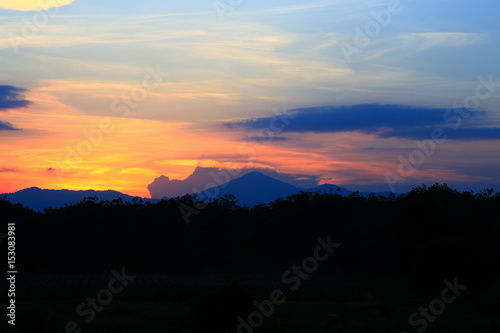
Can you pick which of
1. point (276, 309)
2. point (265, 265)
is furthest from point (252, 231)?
point (276, 309)

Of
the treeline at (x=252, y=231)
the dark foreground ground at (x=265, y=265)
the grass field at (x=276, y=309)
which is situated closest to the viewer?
the grass field at (x=276, y=309)

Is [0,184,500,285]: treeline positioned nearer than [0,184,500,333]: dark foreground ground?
No

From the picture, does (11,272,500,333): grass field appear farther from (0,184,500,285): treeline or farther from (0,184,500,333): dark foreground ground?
(0,184,500,285): treeline

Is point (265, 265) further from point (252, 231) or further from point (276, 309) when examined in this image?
point (276, 309)

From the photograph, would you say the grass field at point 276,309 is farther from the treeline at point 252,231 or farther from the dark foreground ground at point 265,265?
the treeline at point 252,231

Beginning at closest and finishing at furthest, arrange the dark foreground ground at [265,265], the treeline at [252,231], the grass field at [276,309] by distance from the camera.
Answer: the grass field at [276,309] < the dark foreground ground at [265,265] < the treeline at [252,231]

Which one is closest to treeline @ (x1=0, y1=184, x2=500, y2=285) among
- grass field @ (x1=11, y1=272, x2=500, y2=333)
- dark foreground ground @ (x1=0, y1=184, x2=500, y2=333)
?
dark foreground ground @ (x1=0, y1=184, x2=500, y2=333)

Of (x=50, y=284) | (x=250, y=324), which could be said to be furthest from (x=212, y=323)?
(x=50, y=284)

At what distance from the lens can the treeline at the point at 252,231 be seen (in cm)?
6406

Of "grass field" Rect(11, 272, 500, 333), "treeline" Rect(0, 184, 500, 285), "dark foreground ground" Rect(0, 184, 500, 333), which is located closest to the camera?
"grass field" Rect(11, 272, 500, 333)

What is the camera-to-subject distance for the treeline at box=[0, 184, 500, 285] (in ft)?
210

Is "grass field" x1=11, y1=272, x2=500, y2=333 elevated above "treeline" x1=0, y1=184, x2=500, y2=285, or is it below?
below

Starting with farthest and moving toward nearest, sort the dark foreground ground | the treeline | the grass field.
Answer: the treeline
the dark foreground ground
the grass field

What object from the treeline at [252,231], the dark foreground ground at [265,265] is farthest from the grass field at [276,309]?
the treeline at [252,231]
